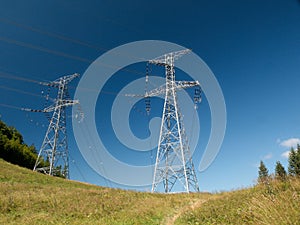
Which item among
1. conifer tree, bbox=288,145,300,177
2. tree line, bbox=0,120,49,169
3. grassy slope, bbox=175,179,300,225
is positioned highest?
tree line, bbox=0,120,49,169

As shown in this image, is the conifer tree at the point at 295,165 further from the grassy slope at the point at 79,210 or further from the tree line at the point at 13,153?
the tree line at the point at 13,153

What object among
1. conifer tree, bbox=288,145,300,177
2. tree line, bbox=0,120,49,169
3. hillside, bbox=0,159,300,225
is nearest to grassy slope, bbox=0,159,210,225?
hillside, bbox=0,159,300,225

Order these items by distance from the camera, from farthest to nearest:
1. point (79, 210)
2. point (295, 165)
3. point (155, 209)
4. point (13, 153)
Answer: point (13, 153) → point (295, 165) → point (79, 210) → point (155, 209)

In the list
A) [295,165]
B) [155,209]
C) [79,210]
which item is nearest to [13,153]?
[79,210]

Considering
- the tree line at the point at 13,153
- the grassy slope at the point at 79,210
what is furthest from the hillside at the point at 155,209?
A: the tree line at the point at 13,153

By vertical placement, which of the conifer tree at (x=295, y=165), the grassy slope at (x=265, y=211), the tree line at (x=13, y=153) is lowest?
the grassy slope at (x=265, y=211)

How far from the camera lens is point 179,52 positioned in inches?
1251

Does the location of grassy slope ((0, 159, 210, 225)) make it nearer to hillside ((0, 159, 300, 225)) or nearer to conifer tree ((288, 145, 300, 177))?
hillside ((0, 159, 300, 225))

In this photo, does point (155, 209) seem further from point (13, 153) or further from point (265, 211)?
point (13, 153)

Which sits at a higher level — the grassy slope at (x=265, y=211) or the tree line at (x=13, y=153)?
the tree line at (x=13, y=153)

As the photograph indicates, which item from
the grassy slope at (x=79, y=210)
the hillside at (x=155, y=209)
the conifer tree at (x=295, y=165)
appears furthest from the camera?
the grassy slope at (x=79, y=210)

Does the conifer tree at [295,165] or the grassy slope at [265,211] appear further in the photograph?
the conifer tree at [295,165]

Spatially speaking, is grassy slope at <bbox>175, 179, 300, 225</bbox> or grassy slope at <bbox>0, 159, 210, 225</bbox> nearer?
grassy slope at <bbox>175, 179, 300, 225</bbox>

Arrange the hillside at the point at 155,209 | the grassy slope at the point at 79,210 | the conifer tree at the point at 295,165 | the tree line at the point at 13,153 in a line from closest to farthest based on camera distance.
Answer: the hillside at the point at 155,209, the conifer tree at the point at 295,165, the grassy slope at the point at 79,210, the tree line at the point at 13,153
